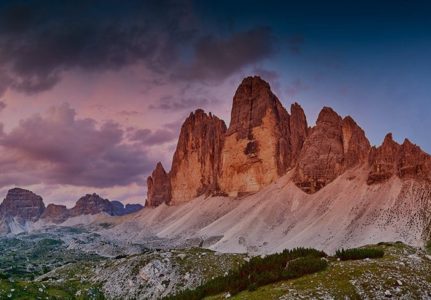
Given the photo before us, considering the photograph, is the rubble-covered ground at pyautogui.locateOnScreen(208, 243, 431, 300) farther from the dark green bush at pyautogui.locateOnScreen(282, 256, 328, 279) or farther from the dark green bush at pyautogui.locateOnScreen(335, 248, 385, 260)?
the dark green bush at pyautogui.locateOnScreen(335, 248, 385, 260)

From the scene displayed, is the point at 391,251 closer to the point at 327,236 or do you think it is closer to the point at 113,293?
the point at 113,293

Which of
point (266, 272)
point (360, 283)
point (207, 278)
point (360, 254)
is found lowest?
point (207, 278)

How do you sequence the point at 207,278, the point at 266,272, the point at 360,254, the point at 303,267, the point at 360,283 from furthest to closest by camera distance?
the point at 207,278 < the point at 360,254 < the point at 266,272 < the point at 303,267 < the point at 360,283

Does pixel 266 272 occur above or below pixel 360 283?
above

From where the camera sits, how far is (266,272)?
45.0m

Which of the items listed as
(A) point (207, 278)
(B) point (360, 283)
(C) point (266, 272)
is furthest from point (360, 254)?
(A) point (207, 278)

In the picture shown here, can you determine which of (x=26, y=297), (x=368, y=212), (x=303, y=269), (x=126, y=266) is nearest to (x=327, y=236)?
(x=368, y=212)

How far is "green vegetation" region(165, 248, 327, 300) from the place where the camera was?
43375 millimetres

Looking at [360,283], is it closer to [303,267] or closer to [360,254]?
[303,267]

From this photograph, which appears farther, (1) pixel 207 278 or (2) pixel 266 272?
(1) pixel 207 278

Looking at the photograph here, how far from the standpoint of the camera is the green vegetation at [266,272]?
43.4m

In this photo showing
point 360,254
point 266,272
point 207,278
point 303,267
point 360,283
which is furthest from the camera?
point 207,278

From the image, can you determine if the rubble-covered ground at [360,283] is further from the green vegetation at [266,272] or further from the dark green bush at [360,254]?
the dark green bush at [360,254]

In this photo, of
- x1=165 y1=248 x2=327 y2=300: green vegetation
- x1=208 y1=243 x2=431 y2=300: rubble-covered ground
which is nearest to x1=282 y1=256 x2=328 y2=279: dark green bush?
x1=165 y1=248 x2=327 y2=300: green vegetation
